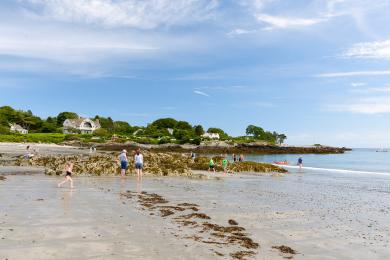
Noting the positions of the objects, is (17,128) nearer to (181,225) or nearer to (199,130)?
(199,130)

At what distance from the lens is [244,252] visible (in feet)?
33.9

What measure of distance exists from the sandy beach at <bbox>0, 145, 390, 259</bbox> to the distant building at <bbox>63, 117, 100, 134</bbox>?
15089 cm

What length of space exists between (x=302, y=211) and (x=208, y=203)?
419cm

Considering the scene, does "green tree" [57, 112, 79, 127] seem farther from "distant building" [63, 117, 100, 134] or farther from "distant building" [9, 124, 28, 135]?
"distant building" [9, 124, 28, 135]

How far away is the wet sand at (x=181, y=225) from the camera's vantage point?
33.6 ft

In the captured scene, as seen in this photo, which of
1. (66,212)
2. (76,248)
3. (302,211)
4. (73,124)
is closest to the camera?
(76,248)

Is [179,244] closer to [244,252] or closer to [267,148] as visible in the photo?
[244,252]

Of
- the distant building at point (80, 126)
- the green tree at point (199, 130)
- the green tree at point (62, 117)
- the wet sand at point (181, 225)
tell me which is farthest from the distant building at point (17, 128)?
the wet sand at point (181, 225)

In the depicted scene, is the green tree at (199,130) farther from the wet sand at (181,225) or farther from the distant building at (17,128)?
the wet sand at (181,225)

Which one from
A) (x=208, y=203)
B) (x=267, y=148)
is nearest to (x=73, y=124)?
(x=267, y=148)

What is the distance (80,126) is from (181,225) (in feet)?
540

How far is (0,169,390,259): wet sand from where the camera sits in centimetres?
1023

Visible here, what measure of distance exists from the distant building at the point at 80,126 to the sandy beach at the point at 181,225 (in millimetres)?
150886

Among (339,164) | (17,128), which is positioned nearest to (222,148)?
(339,164)
